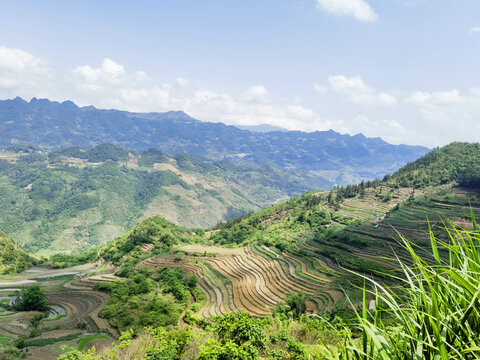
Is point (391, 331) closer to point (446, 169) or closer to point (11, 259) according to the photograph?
point (11, 259)

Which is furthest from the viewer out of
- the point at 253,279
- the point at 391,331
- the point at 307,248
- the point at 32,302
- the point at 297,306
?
the point at 307,248

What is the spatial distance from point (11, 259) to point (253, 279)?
208 ft

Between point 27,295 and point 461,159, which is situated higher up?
point 461,159

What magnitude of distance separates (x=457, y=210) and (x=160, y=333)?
6807 centimetres

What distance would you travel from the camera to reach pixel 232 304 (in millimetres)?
41438

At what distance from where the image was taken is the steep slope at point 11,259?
64062 millimetres

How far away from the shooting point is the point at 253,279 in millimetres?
48000

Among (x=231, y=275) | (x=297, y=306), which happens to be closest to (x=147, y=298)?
(x=231, y=275)

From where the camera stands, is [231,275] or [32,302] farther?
[231,275]

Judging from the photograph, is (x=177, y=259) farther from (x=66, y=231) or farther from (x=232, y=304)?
(x=66, y=231)

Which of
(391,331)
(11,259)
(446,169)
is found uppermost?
(446,169)

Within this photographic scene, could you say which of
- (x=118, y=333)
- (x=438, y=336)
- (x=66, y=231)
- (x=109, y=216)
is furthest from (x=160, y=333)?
(x=109, y=216)

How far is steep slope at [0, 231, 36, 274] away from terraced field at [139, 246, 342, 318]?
32307mm

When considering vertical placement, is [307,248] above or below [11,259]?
above
